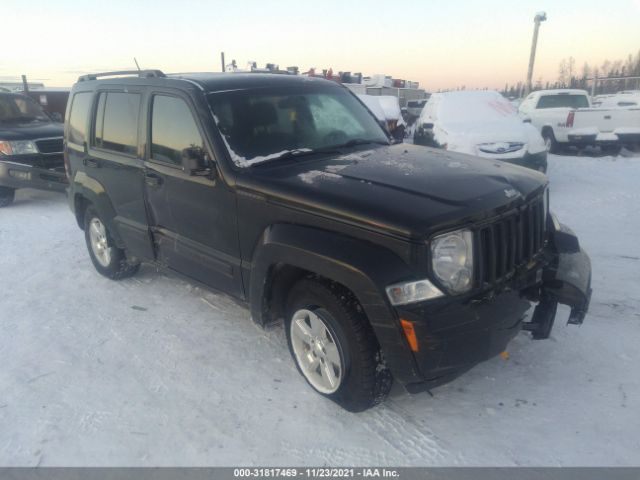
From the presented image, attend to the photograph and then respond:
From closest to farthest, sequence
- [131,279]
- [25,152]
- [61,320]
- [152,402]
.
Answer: [152,402]
[61,320]
[131,279]
[25,152]

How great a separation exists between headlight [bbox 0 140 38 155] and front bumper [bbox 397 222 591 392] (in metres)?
7.63

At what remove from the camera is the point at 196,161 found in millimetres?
3199

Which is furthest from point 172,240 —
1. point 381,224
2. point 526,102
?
point 526,102

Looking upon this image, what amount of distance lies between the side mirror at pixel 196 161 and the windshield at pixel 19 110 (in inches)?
291

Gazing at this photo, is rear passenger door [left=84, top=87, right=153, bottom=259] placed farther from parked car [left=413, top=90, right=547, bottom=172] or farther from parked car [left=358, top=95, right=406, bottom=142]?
parked car [left=358, top=95, right=406, bottom=142]

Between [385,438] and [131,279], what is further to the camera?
[131,279]

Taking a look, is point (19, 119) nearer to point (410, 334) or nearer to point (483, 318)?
point (410, 334)

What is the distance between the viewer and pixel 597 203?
7281 millimetres

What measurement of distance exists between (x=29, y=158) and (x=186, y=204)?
5748 mm

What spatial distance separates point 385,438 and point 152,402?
1458mm

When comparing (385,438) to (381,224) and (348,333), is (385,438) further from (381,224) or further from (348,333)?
(381,224)

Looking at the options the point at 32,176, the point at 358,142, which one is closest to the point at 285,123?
the point at 358,142

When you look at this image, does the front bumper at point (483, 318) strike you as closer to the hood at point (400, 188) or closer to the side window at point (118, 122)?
the hood at point (400, 188)

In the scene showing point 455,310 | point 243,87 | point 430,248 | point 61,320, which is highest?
point 243,87
